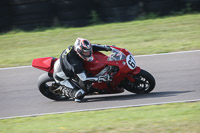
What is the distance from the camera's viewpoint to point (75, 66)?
787 cm

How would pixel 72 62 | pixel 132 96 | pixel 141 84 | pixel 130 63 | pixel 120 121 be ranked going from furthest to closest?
1. pixel 132 96
2. pixel 141 84
3. pixel 72 62
4. pixel 130 63
5. pixel 120 121

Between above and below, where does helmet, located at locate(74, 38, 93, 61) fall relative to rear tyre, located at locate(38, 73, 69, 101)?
above

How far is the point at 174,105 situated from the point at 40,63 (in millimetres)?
3196

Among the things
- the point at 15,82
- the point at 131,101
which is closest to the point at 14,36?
the point at 15,82

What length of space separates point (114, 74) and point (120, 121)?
59.2 inches

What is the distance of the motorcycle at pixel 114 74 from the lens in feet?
25.7

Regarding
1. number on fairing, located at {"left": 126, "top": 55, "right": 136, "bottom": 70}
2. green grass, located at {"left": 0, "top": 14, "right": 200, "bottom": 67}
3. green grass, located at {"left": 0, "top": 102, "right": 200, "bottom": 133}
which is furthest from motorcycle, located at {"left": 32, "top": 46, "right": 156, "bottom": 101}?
green grass, located at {"left": 0, "top": 14, "right": 200, "bottom": 67}

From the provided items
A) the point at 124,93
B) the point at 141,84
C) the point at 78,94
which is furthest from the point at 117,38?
the point at 78,94

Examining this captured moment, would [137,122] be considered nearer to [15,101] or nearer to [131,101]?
[131,101]

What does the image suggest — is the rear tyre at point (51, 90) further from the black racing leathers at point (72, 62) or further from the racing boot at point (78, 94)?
the black racing leathers at point (72, 62)

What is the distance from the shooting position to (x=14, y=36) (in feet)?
49.5

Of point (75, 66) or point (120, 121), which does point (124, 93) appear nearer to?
point (75, 66)

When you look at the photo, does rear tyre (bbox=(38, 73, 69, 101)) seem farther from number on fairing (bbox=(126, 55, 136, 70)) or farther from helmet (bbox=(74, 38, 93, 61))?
number on fairing (bbox=(126, 55, 136, 70))

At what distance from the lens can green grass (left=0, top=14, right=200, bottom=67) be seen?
12.2 meters
